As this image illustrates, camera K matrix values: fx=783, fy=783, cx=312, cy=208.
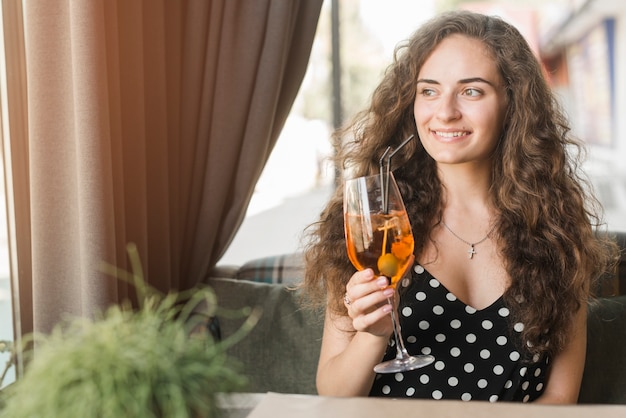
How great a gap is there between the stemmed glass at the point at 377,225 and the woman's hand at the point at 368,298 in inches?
0.5

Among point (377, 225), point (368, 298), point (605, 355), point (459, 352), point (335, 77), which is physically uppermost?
point (335, 77)

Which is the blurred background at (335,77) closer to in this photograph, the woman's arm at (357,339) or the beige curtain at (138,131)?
the beige curtain at (138,131)

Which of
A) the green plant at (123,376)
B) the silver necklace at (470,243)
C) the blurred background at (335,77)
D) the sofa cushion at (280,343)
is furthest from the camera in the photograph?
the blurred background at (335,77)

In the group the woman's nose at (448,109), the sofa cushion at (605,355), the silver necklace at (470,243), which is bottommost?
the sofa cushion at (605,355)

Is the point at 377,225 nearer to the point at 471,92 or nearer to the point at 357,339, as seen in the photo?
the point at 357,339

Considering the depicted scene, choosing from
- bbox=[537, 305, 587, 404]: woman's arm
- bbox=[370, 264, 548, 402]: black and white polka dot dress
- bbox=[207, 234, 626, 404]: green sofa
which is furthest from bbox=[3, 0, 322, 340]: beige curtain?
bbox=[537, 305, 587, 404]: woman's arm

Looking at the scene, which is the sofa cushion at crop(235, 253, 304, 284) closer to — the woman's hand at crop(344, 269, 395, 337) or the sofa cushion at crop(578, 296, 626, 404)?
Result: the sofa cushion at crop(578, 296, 626, 404)

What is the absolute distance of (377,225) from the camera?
1225mm

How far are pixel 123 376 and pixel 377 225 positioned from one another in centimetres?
60

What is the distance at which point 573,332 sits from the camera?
68.7 inches

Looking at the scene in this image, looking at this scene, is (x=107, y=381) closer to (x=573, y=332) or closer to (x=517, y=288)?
(x=517, y=288)

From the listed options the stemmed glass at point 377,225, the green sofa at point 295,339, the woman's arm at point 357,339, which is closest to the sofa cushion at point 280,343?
the green sofa at point 295,339

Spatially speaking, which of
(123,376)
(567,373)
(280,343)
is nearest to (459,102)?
(567,373)

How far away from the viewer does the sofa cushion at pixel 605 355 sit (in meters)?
2.08
